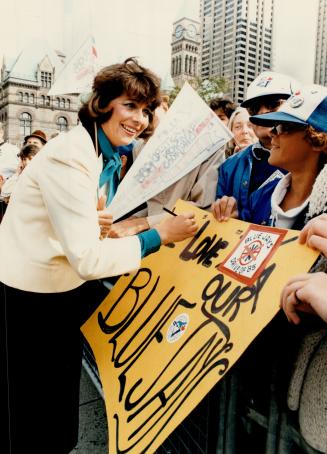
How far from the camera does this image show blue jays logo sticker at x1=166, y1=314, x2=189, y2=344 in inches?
43.3

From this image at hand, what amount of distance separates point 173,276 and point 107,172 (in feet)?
1.93

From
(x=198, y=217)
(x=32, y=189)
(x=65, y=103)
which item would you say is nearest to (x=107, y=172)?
(x=32, y=189)

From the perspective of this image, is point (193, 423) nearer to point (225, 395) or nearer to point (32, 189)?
point (225, 395)

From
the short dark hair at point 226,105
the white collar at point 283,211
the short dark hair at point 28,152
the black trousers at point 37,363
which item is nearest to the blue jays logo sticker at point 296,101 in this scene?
the white collar at point 283,211

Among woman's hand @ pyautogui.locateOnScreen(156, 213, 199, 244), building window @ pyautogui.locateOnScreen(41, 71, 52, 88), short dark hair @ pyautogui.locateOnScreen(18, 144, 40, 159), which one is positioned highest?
building window @ pyautogui.locateOnScreen(41, 71, 52, 88)

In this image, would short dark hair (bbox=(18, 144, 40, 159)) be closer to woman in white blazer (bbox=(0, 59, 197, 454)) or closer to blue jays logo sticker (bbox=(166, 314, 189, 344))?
woman in white blazer (bbox=(0, 59, 197, 454))

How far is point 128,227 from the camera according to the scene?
198 centimetres

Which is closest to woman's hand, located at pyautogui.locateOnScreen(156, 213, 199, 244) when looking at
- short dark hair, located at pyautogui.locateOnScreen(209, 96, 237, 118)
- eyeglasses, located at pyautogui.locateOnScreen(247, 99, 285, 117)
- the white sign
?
the white sign

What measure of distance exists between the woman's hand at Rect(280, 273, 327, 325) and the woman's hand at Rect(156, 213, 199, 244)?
55cm

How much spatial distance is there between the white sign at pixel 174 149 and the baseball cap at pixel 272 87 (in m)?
0.52

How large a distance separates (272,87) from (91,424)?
207cm

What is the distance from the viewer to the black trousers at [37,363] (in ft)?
4.96

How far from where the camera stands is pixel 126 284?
154cm

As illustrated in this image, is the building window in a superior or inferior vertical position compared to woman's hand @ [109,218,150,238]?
superior
